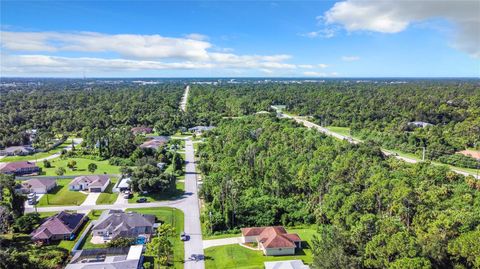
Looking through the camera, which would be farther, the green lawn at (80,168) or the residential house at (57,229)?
the green lawn at (80,168)

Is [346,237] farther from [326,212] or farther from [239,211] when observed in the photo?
[239,211]

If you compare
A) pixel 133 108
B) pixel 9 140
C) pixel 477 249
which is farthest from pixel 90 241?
pixel 133 108

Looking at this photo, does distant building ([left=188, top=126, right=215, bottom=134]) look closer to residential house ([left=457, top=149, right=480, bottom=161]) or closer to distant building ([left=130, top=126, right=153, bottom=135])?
distant building ([left=130, top=126, right=153, bottom=135])

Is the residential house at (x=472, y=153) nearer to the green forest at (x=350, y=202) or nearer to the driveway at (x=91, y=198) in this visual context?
the green forest at (x=350, y=202)

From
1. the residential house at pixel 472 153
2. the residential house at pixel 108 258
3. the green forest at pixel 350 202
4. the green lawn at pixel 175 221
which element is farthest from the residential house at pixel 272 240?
the residential house at pixel 472 153

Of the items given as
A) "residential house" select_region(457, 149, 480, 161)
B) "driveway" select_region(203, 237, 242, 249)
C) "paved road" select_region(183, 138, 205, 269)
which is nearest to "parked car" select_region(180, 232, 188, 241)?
"paved road" select_region(183, 138, 205, 269)

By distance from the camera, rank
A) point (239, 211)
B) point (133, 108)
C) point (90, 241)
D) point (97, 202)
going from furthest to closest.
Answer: point (133, 108)
point (97, 202)
point (239, 211)
point (90, 241)
